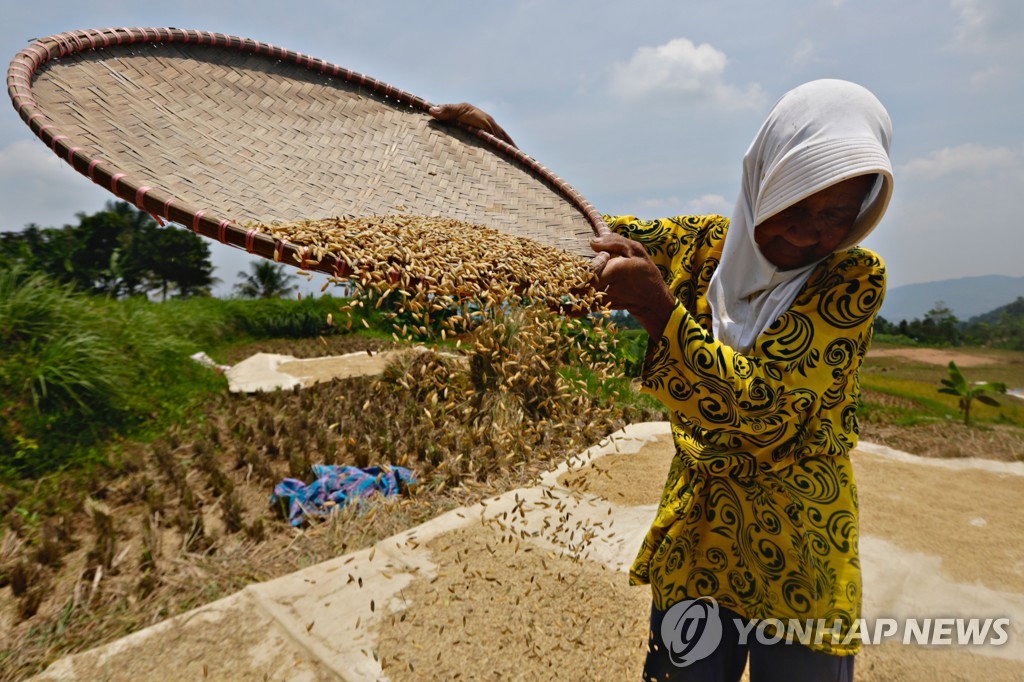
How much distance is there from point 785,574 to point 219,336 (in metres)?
11.2

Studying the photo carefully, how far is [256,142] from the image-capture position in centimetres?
175

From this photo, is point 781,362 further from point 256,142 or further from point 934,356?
point 934,356

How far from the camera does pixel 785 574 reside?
121cm

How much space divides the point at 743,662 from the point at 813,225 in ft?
3.43

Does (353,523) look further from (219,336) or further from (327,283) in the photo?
(219,336)

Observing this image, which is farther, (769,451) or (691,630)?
(691,630)

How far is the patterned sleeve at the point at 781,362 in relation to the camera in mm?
1021

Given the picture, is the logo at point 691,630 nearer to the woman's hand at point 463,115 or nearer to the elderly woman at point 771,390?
the elderly woman at point 771,390

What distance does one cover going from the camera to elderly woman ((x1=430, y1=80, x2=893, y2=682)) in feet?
3.38

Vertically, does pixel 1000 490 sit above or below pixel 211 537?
above

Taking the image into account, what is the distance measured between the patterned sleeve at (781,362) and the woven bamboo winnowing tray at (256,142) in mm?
697

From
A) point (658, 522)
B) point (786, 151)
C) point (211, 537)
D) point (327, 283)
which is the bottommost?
point (211, 537)

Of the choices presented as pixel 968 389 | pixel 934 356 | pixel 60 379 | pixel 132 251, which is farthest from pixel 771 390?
pixel 132 251

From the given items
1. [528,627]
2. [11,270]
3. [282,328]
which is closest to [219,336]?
[282,328]
